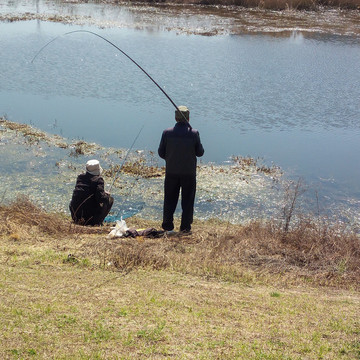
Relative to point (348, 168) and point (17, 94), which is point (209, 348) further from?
point (17, 94)

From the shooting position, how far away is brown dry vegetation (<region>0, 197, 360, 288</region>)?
6062 mm

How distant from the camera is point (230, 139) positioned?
42.5 ft

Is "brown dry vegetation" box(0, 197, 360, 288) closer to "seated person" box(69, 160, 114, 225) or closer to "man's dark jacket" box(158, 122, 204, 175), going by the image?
"seated person" box(69, 160, 114, 225)

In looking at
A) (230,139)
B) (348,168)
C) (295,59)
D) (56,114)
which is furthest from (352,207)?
(295,59)

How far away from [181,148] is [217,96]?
8653 mm

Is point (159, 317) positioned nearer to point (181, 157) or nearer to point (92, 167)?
point (181, 157)

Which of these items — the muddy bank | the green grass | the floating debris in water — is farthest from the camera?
the muddy bank

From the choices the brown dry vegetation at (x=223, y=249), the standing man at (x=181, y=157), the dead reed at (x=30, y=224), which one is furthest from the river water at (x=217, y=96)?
the dead reed at (x=30, y=224)

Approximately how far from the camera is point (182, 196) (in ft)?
25.3

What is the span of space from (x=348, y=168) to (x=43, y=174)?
621cm

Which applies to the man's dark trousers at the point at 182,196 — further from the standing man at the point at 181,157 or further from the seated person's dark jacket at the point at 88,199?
the seated person's dark jacket at the point at 88,199

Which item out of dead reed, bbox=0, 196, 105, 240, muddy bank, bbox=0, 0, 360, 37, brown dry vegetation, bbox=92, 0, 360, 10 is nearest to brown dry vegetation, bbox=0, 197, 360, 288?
dead reed, bbox=0, 196, 105, 240

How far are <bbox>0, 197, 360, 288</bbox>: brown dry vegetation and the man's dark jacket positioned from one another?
917mm

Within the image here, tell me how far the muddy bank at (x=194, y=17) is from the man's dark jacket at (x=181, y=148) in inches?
726
